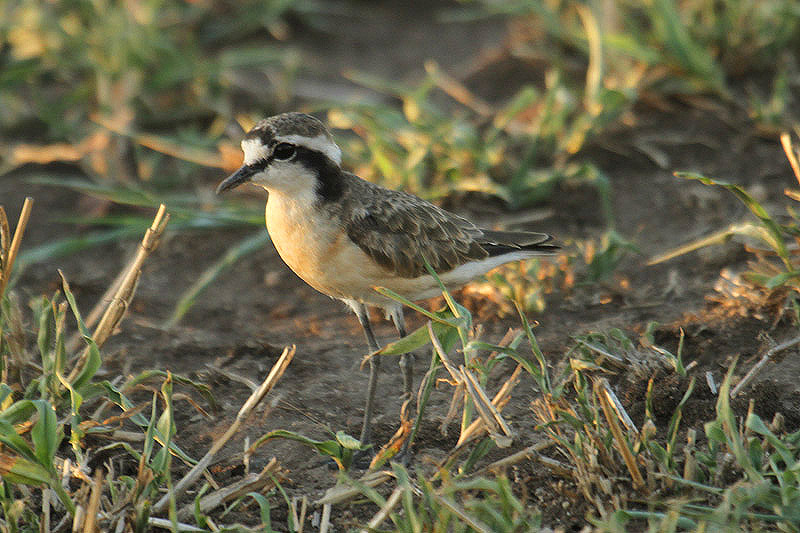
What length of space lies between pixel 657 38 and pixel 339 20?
9.52 feet

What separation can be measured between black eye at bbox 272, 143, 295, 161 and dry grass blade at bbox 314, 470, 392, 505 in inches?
48.4

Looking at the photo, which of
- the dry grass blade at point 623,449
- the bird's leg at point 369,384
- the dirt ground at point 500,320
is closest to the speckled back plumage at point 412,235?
the bird's leg at point 369,384

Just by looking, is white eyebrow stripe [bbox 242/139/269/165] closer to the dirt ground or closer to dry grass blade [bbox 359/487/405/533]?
the dirt ground

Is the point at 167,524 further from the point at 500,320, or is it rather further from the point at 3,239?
the point at 500,320

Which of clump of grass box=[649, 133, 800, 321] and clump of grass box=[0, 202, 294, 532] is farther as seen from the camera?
clump of grass box=[649, 133, 800, 321]

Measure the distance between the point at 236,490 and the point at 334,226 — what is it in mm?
1047

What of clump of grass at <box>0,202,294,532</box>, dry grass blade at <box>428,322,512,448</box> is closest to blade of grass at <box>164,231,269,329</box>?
clump of grass at <box>0,202,294,532</box>

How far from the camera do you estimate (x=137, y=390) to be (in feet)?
13.4

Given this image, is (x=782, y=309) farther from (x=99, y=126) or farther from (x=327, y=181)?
(x=99, y=126)

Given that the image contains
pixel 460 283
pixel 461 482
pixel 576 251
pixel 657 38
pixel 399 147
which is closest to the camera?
pixel 461 482

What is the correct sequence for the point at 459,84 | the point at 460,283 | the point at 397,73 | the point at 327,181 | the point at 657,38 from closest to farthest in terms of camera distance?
1. the point at 327,181
2. the point at 460,283
3. the point at 657,38
4. the point at 459,84
5. the point at 397,73

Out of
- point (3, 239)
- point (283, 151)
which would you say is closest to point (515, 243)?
point (283, 151)

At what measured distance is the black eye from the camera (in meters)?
3.78

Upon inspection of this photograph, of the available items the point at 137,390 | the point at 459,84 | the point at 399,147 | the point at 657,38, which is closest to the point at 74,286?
the point at 137,390
